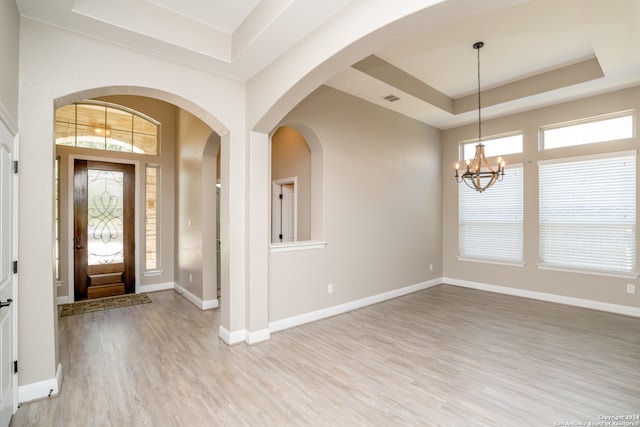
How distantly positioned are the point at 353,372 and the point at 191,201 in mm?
3901

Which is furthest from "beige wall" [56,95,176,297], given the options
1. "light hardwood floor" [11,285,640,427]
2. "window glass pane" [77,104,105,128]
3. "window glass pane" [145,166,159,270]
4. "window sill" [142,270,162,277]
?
"light hardwood floor" [11,285,640,427]

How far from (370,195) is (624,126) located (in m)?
3.83

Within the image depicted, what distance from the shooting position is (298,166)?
17.1 feet

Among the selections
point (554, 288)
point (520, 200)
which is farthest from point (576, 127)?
point (554, 288)

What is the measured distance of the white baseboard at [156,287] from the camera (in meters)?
5.66

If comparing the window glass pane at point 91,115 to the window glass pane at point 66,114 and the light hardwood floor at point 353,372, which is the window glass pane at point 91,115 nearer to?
the window glass pane at point 66,114

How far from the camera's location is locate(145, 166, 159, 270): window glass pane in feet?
19.1

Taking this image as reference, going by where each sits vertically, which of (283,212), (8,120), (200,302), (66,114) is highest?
(66,114)

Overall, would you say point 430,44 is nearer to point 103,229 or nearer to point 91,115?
point 91,115

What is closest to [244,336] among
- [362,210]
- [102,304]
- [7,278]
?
[7,278]

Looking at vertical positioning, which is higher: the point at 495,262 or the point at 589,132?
the point at 589,132

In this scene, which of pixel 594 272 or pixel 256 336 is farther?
pixel 594 272

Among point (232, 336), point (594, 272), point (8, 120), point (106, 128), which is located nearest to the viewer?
point (8, 120)

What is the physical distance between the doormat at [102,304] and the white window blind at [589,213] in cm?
686
